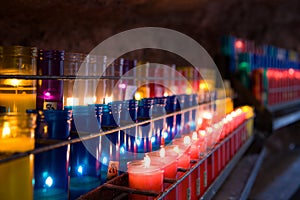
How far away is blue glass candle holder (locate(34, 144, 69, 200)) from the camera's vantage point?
0.86m

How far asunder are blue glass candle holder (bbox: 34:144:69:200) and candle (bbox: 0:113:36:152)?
0.27ft

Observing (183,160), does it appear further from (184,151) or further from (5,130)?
(5,130)

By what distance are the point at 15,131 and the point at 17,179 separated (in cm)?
10

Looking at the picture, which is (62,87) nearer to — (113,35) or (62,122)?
(62,122)

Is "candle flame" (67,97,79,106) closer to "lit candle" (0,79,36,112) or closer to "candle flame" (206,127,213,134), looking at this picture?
"lit candle" (0,79,36,112)

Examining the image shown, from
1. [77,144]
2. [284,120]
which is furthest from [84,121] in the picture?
[284,120]

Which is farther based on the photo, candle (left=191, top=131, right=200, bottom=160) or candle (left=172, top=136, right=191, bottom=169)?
candle (left=191, top=131, right=200, bottom=160)

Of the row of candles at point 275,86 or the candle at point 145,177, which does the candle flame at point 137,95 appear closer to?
the candle at point 145,177

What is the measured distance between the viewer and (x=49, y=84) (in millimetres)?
1081

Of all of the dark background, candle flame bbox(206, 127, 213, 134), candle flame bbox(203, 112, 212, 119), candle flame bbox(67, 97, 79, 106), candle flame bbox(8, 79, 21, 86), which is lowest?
candle flame bbox(206, 127, 213, 134)

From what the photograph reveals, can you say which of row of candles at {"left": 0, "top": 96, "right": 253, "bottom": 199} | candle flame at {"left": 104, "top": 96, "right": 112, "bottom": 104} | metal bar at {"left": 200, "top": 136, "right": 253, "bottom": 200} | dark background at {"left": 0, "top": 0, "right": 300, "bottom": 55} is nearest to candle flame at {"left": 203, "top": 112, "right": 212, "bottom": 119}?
metal bar at {"left": 200, "top": 136, "right": 253, "bottom": 200}

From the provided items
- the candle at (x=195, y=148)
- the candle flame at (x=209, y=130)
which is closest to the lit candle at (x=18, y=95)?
the candle at (x=195, y=148)

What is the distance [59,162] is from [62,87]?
0.26 meters

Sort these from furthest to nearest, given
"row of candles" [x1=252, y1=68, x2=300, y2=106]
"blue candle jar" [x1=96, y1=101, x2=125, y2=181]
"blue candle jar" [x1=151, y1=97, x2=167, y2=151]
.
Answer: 1. "row of candles" [x1=252, y1=68, x2=300, y2=106]
2. "blue candle jar" [x1=151, y1=97, x2=167, y2=151]
3. "blue candle jar" [x1=96, y1=101, x2=125, y2=181]
